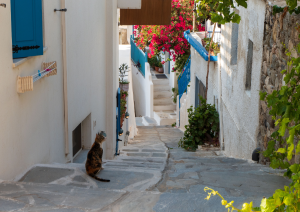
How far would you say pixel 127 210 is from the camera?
2.64 metres

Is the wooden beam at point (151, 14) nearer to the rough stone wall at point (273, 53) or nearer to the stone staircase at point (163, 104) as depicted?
the rough stone wall at point (273, 53)

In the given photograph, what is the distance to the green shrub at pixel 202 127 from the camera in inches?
353

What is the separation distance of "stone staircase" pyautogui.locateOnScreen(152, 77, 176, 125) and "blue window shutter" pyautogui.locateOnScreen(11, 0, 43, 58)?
532 inches

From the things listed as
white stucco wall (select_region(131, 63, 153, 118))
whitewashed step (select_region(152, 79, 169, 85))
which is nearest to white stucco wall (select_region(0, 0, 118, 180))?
white stucco wall (select_region(131, 63, 153, 118))

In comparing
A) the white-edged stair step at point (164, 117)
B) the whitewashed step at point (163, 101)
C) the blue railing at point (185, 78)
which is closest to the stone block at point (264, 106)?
the blue railing at point (185, 78)

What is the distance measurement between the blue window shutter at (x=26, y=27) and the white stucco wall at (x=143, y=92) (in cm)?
1361

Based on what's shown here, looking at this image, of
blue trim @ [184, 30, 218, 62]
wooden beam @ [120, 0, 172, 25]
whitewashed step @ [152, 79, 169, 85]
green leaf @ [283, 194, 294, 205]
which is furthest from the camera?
whitewashed step @ [152, 79, 169, 85]

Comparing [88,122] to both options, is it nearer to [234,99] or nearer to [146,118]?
[234,99]

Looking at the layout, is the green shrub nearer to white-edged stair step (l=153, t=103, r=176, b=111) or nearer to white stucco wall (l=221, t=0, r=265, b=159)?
white stucco wall (l=221, t=0, r=265, b=159)

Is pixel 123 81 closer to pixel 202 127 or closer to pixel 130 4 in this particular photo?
pixel 202 127

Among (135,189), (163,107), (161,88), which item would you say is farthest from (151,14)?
(161,88)

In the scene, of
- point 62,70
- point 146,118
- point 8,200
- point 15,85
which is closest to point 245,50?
point 62,70

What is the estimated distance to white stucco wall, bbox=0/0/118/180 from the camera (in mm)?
3467

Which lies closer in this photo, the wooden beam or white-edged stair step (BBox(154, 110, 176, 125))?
the wooden beam
